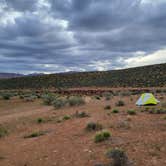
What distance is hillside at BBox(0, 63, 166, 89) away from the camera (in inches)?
2147

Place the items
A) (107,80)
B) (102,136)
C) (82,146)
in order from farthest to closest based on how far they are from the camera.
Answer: (107,80) < (102,136) < (82,146)

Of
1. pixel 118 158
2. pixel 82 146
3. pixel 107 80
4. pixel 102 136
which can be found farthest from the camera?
pixel 107 80

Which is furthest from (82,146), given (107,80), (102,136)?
(107,80)

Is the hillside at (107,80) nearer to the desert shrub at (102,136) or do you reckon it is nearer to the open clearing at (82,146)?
the open clearing at (82,146)

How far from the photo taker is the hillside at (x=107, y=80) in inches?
2147

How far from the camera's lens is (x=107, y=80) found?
62.2m

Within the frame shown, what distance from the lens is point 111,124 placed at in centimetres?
1123

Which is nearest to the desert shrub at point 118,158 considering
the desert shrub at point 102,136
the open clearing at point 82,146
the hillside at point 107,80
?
the open clearing at point 82,146

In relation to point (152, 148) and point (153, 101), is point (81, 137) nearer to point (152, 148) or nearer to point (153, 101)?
point (152, 148)

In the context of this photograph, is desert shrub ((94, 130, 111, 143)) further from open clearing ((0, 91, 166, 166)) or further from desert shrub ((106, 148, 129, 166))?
desert shrub ((106, 148, 129, 166))

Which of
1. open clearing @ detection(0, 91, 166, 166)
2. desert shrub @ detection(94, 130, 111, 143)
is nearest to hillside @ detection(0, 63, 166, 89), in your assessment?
open clearing @ detection(0, 91, 166, 166)

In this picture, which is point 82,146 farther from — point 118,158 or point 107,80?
point 107,80

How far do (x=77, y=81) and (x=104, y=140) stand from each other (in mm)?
Result: 59619

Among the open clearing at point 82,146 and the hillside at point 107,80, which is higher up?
the hillside at point 107,80
